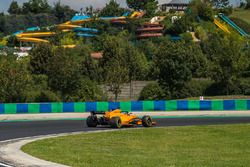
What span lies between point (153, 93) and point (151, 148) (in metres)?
50.1

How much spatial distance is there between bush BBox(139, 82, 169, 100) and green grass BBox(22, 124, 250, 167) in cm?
4184

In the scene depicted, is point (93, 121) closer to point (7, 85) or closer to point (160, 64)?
point (7, 85)

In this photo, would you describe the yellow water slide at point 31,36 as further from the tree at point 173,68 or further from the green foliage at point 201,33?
the tree at point 173,68

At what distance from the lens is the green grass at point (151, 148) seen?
583 inches

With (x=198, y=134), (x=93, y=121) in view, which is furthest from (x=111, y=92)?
(x=198, y=134)

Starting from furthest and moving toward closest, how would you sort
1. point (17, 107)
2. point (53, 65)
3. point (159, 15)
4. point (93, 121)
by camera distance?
point (159, 15), point (53, 65), point (17, 107), point (93, 121)

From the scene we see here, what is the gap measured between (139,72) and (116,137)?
60434mm

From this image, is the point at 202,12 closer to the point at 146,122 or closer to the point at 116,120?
the point at 146,122

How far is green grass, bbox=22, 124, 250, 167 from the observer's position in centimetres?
1482

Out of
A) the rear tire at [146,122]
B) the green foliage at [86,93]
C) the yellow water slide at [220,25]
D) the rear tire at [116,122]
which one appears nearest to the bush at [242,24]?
the yellow water slide at [220,25]

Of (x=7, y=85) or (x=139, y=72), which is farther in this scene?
(x=139, y=72)

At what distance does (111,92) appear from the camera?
233 ft

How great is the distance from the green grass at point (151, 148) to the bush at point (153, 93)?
41.8 metres

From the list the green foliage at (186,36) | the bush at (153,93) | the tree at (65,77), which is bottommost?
the bush at (153,93)
